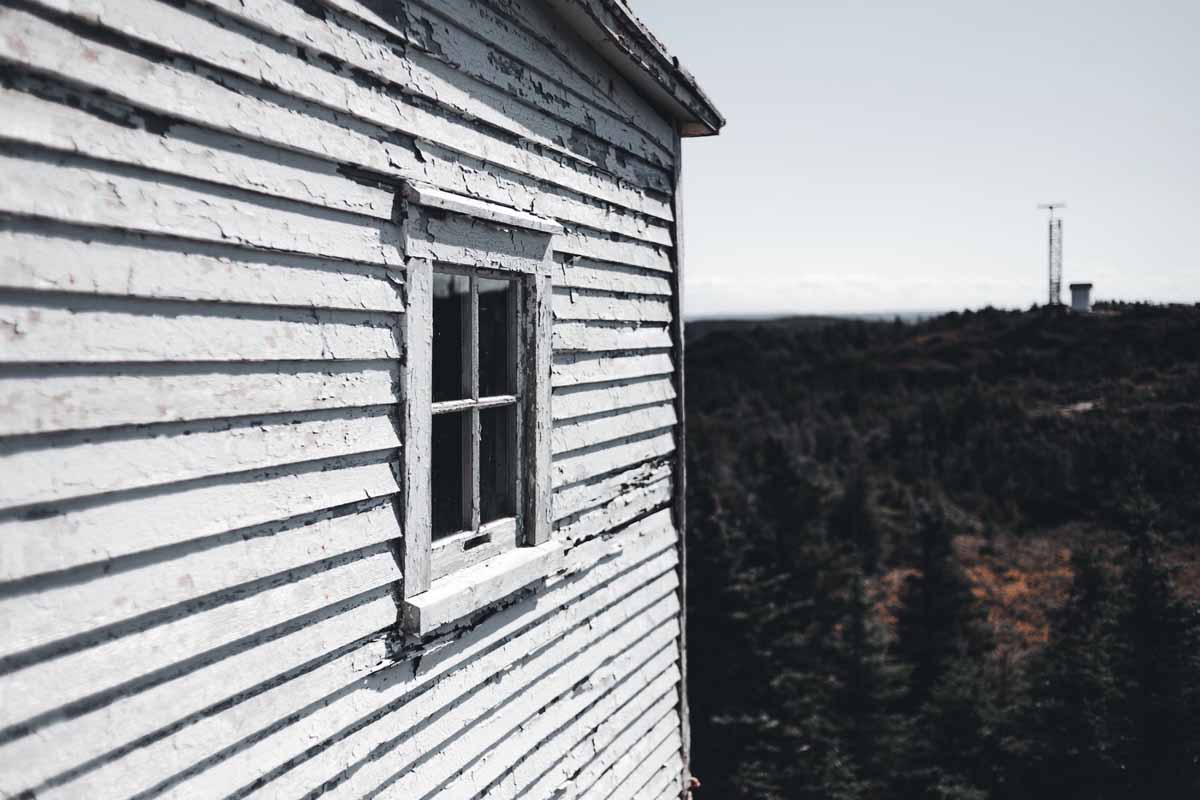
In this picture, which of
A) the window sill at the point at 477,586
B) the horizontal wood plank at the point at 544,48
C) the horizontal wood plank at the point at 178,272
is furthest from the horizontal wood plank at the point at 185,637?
the horizontal wood plank at the point at 544,48

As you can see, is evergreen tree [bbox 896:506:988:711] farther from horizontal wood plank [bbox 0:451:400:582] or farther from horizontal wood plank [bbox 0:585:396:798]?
horizontal wood plank [bbox 0:451:400:582]

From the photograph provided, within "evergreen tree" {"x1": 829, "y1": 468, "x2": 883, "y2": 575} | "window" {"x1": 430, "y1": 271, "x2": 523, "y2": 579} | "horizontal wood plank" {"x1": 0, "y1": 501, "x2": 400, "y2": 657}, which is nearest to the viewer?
"horizontal wood plank" {"x1": 0, "y1": 501, "x2": 400, "y2": 657}

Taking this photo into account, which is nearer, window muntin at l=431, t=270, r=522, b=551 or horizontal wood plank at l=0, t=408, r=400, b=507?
horizontal wood plank at l=0, t=408, r=400, b=507

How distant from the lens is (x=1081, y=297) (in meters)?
25.9

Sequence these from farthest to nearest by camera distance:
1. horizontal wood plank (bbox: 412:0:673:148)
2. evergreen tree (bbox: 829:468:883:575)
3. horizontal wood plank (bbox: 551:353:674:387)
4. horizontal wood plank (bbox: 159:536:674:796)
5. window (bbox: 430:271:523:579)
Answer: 1. evergreen tree (bbox: 829:468:883:575)
2. horizontal wood plank (bbox: 551:353:674:387)
3. window (bbox: 430:271:523:579)
4. horizontal wood plank (bbox: 412:0:673:148)
5. horizontal wood plank (bbox: 159:536:674:796)

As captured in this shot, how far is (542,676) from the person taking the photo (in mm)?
3688

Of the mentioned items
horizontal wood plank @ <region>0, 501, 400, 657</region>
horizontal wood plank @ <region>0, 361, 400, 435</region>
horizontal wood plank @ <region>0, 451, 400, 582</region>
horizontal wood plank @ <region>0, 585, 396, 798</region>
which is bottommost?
horizontal wood plank @ <region>0, 585, 396, 798</region>

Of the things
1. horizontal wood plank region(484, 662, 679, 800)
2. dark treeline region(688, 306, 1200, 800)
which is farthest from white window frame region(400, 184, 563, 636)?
dark treeline region(688, 306, 1200, 800)

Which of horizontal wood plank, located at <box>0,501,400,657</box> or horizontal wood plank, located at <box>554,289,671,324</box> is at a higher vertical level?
horizontal wood plank, located at <box>554,289,671,324</box>

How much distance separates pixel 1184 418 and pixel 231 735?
23.7 m

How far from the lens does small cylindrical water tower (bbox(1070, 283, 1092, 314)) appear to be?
25.5m

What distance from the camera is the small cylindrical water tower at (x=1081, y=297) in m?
25.5

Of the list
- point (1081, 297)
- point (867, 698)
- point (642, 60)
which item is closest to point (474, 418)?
point (642, 60)

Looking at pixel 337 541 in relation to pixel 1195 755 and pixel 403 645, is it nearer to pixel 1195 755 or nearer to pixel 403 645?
pixel 403 645
